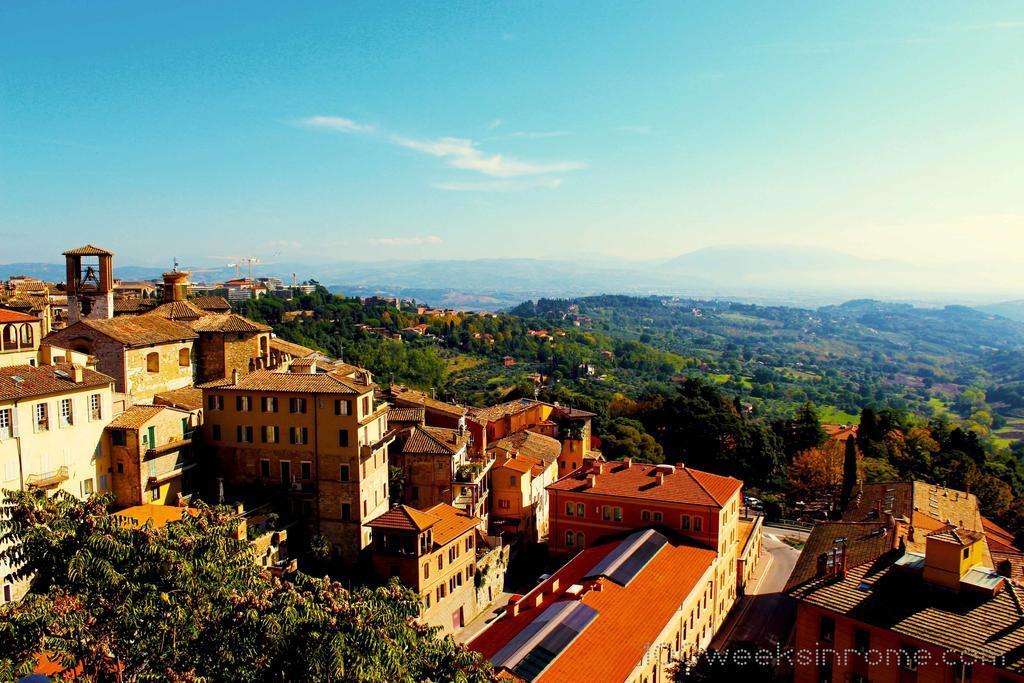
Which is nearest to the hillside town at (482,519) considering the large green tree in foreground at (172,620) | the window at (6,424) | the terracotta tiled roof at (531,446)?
the window at (6,424)

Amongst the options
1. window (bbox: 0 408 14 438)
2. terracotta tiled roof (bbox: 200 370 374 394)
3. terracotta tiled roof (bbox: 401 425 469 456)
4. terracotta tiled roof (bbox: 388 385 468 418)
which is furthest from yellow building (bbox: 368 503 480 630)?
window (bbox: 0 408 14 438)

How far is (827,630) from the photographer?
2311 centimetres

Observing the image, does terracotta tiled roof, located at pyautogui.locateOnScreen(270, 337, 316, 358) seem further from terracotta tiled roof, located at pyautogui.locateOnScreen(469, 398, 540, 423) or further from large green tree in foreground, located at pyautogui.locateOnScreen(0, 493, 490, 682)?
large green tree in foreground, located at pyautogui.locateOnScreen(0, 493, 490, 682)

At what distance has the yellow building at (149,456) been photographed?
28438 mm

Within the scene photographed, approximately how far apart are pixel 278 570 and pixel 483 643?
27.2 ft

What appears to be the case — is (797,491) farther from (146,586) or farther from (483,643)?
(146,586)

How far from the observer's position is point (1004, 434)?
14350 centimetres

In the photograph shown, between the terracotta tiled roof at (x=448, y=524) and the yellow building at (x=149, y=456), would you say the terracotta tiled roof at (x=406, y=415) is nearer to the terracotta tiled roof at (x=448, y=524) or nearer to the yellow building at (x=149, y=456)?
the terracotta tiled roof at (x=448, y=524)

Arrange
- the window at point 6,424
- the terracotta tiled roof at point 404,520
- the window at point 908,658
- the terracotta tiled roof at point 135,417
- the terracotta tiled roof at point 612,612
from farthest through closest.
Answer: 1. the terracotta tiled roof at point 404,520
2. the terracotta tiled roof at point 135,417
3. the window at point 6,424
4. the terracotta tiled roof at point 612,612
5. the window at point 908,658

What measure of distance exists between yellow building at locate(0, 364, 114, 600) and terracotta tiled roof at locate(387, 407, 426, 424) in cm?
1467

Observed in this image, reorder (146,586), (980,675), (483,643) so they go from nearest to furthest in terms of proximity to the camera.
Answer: (146,586) → (980,675) → (483,643)

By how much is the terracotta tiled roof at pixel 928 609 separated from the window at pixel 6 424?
27.2 metres

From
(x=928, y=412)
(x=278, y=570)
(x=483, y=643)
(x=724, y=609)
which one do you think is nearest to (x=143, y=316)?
(x=278, y=570)

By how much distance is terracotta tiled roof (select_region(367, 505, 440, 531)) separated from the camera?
1180 inches
